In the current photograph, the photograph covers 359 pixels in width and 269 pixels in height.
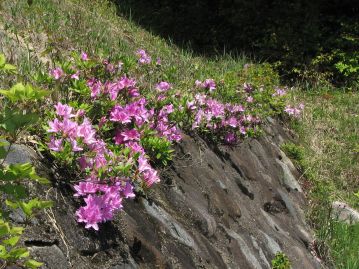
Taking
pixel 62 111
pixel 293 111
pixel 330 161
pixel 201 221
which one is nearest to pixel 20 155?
pixel 62 111

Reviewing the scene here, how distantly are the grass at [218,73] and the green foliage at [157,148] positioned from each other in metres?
1.02

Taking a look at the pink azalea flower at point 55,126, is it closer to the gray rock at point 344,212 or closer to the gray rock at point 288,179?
the gray rock at point 288,179

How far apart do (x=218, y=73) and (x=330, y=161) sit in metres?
2.32

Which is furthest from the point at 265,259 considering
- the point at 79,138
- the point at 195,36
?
the point at 195,36

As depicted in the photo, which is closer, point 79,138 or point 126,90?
point 79,138

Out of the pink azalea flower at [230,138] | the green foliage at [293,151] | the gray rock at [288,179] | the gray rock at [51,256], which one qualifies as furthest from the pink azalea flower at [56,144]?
the green foliage at [293,151]

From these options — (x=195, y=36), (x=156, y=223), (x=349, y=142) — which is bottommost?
(x=195, y=36)

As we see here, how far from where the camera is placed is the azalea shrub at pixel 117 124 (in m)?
2.49

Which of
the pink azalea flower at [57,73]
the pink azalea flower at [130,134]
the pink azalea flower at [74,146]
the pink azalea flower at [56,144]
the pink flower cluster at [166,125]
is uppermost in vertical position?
the pink azalea flower at [74,146]

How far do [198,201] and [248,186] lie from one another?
1.46 meters

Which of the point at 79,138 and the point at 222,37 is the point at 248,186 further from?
the point at 222,37

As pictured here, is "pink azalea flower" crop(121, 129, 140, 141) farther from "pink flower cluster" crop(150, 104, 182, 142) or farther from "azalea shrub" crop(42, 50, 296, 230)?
"pink flower cluster" crop(150, 104, 182, 142)

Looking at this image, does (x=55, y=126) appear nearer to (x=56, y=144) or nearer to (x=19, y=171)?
(x=56, y=144)

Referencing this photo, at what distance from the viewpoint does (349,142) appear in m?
8.34
